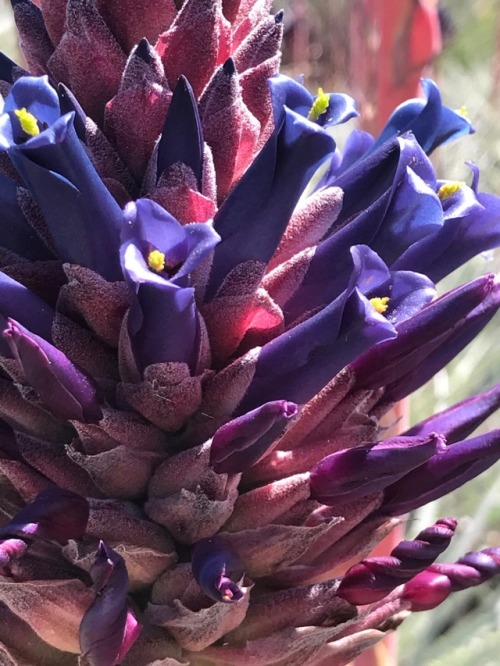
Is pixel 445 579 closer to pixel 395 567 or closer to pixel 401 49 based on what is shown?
pixel 395 567

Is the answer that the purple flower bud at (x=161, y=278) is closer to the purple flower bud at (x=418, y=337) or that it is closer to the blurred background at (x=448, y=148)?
the purple flower bud at (x=418, y=337)

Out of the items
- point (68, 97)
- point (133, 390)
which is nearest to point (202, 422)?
point (133, 390)

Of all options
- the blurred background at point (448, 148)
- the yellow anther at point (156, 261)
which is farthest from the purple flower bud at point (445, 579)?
the yellow anther at point (156, 261)

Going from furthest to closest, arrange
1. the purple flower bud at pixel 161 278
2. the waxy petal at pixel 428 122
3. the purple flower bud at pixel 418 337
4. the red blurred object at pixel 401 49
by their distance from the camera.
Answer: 1. the red blurred object at pixel 401 49
2. the waxy petal at pixel 428 122
3. the purple flower bud at pixel 418 337
4. the purple flower bud at pixel 161 278

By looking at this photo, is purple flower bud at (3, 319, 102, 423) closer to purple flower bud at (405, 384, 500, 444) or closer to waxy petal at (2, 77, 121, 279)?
waxy petal at (2, 77, 121, 279)

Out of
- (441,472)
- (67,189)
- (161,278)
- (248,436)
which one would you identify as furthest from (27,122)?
(441,472)
